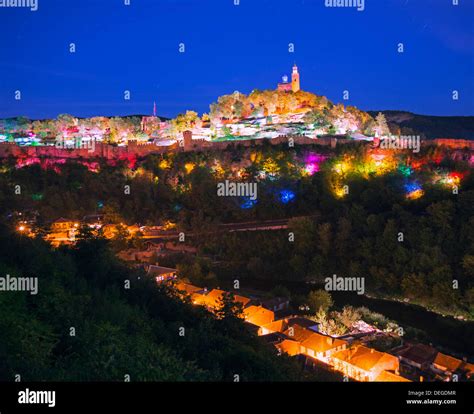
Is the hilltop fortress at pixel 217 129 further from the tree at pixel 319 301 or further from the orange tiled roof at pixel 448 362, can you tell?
the orange tiled roof at pixel 448 362

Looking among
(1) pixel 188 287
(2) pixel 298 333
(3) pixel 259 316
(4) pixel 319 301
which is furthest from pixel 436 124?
(2) pixel 298 333

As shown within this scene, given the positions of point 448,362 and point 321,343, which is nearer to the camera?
point 448,362

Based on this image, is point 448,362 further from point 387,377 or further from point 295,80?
point 295,80

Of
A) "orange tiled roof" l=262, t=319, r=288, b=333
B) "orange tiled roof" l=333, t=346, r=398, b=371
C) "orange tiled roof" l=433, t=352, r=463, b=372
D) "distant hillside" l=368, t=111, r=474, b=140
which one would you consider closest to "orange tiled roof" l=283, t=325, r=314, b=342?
"orange tiled roof" l=262, t=319, r=288, b=333

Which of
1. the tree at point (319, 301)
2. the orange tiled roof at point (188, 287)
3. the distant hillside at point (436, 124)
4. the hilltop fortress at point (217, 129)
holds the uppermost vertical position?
the distant hillside at point (436, 124)

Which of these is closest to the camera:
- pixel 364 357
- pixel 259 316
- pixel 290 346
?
pixel 364 357

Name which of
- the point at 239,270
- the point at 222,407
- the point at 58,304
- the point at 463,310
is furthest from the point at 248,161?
the point at 222,407

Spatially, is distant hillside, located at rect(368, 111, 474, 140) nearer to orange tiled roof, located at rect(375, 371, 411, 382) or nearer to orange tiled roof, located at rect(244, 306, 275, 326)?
orange tiled roof, located at rect(244, 306, 275, 326)

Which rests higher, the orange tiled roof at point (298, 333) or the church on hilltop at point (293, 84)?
the church on hilltop at point (293, 84)

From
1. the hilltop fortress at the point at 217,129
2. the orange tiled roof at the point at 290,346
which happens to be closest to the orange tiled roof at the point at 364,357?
the orange tiled roof at the point at 290,346
